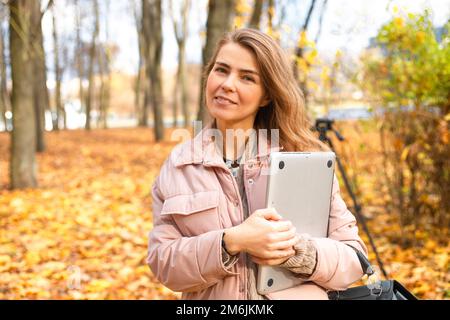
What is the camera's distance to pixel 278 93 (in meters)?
1.58

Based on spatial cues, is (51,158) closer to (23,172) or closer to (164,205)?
(23,172)

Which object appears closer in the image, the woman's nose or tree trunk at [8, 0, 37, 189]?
the woman's nose

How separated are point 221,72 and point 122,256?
3544 mm

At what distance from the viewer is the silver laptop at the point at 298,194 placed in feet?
4.49

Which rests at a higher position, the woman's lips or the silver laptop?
the woman's lips

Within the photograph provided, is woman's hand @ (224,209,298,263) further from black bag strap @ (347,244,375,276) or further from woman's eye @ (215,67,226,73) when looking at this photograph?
woman's eye @ (215,67,226,73)

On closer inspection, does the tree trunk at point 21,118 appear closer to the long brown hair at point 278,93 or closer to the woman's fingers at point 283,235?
the long brown hair at point 278,93

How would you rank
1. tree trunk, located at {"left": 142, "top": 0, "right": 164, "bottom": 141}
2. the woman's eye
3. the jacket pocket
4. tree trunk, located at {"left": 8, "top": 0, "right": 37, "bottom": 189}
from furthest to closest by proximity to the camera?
tree trunk, located at {"left": 142, "top": 0, "right": 164, "bottom": 141} → tree trunk, located at {"left": 8, "top": 0, "right": 37, "bottom": 189} → the woman's eye → the jacket pocket

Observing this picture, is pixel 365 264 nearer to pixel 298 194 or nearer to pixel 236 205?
pixel 298 194

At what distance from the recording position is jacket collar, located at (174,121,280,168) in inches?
59.7

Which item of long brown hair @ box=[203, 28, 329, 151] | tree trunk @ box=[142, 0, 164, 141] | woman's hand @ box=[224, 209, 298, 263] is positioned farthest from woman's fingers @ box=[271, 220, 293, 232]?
tree trunk @ box=[142, 0, 164, 141]

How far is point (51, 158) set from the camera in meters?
11.3

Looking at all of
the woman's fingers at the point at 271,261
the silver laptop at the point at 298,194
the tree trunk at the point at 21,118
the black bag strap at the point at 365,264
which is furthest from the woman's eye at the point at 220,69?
the tree trunk at the point at 21,118
